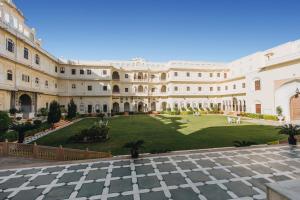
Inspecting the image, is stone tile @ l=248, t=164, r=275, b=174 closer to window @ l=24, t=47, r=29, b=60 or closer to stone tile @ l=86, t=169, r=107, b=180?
stone tile @ l=86, t=169, r=107, b=180

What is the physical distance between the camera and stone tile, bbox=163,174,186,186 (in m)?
5.86

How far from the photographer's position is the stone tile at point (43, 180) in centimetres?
604

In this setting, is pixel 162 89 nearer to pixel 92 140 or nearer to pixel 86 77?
pixel 86 77

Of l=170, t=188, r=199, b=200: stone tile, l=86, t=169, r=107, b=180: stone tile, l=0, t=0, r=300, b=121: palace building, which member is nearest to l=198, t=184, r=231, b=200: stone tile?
l=170, t=188, r=199, b=200: stone tile

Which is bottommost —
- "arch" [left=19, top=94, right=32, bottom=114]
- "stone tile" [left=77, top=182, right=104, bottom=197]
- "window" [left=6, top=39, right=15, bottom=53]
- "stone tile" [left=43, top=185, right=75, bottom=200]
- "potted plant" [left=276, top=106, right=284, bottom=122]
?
"stone tile" [left=43, top=185, right=75, bottom=200]

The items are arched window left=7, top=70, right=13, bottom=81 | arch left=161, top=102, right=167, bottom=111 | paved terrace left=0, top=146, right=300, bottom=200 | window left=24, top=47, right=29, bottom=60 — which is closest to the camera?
paved terrace left=0, top=146, right=300, bottom=200

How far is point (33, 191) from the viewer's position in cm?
552

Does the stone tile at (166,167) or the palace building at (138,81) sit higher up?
the palace building at (138,81)

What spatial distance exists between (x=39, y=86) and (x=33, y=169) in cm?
2020

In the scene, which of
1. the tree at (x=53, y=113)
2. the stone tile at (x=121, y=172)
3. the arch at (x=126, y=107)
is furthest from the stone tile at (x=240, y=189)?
the arch at (x=126, y=107)

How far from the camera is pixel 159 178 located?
6238 millimetres

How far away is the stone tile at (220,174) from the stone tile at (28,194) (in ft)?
18.4

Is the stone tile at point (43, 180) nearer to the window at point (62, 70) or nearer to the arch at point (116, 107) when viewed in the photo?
the window at point (62, 70)

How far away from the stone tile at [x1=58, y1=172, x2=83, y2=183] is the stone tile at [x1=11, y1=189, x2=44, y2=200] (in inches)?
30.3
